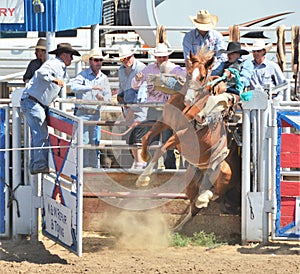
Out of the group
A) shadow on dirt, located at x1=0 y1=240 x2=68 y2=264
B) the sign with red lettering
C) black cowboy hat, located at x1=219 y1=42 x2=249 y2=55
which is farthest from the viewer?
the sign with red lettering

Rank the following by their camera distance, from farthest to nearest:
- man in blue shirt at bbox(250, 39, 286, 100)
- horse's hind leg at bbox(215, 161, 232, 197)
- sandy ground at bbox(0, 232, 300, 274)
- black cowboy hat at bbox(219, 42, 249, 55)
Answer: man in blue shirt at bbox(250, 39, 286, 100) < black cowboy hat at bbox(219, 42, 249, 55) < horse's hind leg at bbox(215, 161, 232, 197) < sandy ground at bbox(0, 232, 300, 274)

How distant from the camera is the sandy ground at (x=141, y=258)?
7188 mm

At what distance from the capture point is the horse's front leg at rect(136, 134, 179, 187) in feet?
25.5

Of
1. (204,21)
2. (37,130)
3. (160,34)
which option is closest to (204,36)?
(204,21)

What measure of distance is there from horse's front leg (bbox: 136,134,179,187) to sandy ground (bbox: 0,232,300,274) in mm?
651

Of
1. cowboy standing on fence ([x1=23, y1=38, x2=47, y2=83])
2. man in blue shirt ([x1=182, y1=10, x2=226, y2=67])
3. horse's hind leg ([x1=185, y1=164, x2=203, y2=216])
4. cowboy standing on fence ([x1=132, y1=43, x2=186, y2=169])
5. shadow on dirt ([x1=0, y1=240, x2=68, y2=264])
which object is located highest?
man in blue shirt ([x1=182, y1=10, x2=226, y2=67])

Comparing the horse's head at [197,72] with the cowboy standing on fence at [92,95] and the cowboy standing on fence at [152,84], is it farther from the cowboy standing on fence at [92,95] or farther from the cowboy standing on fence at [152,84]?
the cowboy standing on fence at [92,95]

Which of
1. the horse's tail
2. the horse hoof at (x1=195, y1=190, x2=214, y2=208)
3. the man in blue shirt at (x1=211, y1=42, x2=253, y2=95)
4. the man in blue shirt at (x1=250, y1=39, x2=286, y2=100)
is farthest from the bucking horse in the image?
the horse's tail

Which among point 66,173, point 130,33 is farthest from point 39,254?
→ point 130,33

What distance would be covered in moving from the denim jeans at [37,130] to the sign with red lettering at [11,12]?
1.23m

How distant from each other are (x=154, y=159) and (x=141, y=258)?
2.95 feet

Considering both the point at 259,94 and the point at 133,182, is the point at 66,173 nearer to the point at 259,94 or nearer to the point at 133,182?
the point at 133,182

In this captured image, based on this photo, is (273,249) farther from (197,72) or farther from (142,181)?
(197,72)

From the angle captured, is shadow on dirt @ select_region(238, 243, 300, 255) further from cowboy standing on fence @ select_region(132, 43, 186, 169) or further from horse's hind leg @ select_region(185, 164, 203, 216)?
cowboy standing on fence @ select_region(132, 43, 186, 169)
